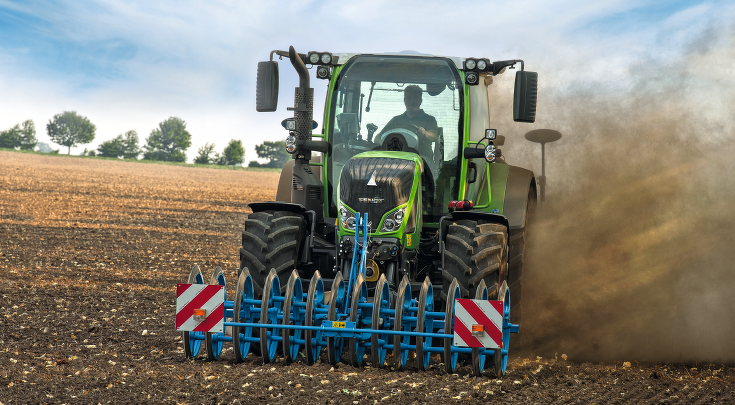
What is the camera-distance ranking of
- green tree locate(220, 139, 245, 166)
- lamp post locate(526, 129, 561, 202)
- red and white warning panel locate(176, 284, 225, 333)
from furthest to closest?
1. green tree locate(220, 139, 245, 166)
2. lamp post locate(526, 129, 561, 202)
3. red and white warning panel locate(176, 284, 225, 333)

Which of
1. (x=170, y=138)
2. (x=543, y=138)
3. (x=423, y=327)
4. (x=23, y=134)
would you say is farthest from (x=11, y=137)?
(x=423, y=327)

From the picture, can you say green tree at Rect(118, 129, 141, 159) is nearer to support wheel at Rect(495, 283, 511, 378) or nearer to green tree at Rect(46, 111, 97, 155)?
green tree at Rect(46, 111, 97, 155)

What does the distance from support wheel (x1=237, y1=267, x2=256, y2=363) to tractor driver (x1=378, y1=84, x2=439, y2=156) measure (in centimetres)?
220

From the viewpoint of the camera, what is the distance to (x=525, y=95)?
6.28 m

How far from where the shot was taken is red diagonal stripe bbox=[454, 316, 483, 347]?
5137 mm

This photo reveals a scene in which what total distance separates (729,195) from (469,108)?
350 cm

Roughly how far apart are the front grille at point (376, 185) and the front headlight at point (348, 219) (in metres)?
0.06

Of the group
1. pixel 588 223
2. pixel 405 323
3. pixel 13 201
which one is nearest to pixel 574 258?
pixel 588 223

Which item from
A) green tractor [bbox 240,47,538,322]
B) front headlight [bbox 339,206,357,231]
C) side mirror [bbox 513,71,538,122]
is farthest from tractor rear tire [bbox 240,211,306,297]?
side mirror [bbox 513,71,538,122]

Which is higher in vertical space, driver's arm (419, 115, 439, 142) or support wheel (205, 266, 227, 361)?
driver's arm (419, 115, 439, 142)

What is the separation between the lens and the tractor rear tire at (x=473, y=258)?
565 cm

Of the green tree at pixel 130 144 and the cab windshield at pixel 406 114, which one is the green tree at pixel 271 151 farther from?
the cab windshield at pixel 406 114

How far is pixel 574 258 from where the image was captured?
797cm

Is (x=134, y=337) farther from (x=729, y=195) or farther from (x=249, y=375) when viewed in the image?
(x=729, y=195)
